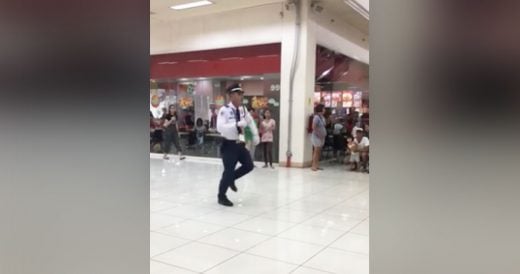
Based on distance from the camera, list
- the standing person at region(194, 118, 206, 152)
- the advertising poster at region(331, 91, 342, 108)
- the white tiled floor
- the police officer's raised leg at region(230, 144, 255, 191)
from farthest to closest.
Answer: the standing person at region(194, 118, 206, 152) → the advertising poster at region(331, 91, 342, 108) → the police officer's raised leg at region(230, 144, 255, 191) → the white tiled floor

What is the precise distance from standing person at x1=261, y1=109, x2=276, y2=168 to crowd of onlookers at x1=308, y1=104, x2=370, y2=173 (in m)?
0.85

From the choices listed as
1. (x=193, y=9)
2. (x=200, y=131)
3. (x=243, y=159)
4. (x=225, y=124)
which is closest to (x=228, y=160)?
(x=243, y=159)

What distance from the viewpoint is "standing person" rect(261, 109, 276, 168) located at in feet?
26.7

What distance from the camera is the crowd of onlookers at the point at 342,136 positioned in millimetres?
7812

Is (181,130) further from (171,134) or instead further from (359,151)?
(359,151)

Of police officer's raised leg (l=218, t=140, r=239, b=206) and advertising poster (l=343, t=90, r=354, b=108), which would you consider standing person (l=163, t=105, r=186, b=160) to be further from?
police officer's raised leg (l=218, t=140, r=239, b=206)

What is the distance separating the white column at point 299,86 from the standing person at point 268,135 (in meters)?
0.29

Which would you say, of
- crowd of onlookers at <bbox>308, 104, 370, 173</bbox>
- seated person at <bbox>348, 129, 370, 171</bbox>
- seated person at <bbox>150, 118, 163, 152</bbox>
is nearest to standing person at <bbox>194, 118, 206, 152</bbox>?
seated person at <bbox>150, 118, 163, 152</bbox>

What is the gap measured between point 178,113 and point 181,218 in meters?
7.18

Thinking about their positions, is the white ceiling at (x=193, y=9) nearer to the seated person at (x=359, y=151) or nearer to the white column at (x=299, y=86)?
the white column at (x=299, y=86)

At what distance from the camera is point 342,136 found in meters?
9.15
